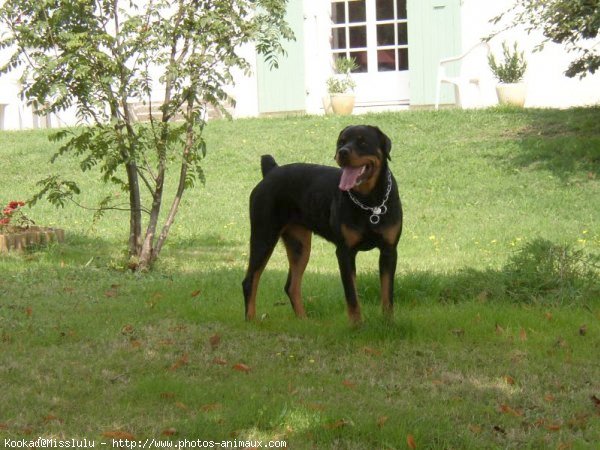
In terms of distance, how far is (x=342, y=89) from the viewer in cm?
1969

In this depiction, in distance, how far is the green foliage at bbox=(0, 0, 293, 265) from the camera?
8.88 metres

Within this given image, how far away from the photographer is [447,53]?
19.5 metres

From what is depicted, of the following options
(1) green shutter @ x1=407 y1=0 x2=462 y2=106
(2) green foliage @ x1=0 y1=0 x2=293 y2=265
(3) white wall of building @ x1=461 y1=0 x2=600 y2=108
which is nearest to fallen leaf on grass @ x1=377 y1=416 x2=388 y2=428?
(2) green foliage @ x1=0 y1=0 x2=293 y2=265

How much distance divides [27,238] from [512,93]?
1069cm

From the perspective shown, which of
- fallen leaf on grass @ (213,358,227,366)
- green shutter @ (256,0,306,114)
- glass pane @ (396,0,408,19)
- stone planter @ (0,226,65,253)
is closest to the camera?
fallen leaf on grass @ (213,358,227,366)

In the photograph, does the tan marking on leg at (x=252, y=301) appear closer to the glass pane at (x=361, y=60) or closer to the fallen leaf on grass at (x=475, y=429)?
the fallen leaf on grass at (x=475, y=429)

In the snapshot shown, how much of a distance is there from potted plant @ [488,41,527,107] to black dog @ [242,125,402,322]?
1215 cm

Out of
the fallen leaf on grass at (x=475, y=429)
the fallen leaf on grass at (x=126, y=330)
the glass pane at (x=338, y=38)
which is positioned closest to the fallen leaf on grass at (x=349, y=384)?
the fallen leaf on grass at (x=475, y=429)

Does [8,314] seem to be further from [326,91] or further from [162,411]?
[326,91]

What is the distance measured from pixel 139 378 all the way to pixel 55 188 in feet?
14.4

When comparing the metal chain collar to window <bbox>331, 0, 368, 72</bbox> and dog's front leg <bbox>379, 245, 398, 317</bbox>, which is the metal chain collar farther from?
window <bbox>331, 0, 368, 72</bbox>

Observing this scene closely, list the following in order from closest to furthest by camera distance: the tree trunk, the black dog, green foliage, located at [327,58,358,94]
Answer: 1. the black dog
2. the tree trunk
3. green foliage, located at [327,58,358,94]

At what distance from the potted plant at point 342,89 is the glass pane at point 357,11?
1.20 metres

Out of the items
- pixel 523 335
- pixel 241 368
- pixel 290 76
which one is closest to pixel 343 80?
pixel 290 76
